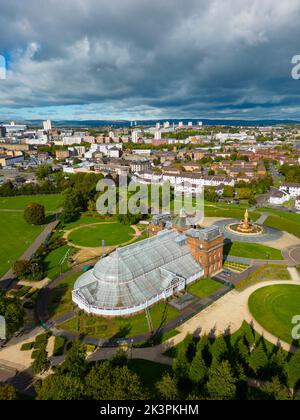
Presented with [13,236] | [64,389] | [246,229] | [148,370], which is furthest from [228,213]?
[64,389]

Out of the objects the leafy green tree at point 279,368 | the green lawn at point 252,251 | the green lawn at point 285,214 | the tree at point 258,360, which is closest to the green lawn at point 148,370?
the tree at point 258,360

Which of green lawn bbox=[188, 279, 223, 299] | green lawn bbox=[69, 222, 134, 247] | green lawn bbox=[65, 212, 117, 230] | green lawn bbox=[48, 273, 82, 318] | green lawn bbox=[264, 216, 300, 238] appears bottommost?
green lawn bbox=[48, 273, 82, 318]

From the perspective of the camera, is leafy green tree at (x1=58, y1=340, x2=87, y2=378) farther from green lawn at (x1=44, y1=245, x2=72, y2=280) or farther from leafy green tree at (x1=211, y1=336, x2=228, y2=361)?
green lawn at (x1=44, y1=245, x2=72, y2=280)

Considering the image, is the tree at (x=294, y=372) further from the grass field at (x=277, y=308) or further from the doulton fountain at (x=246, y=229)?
the doulton fountain at (x=246, y=229)

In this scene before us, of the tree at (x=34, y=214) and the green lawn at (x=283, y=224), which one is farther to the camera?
the tree at (x=34, y=214)

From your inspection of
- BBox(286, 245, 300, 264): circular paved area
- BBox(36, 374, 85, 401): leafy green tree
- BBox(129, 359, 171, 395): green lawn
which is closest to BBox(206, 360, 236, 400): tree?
BBox(129, 359, 171, 395): green lawn

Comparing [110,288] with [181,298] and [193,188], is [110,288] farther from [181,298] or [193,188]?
[193,188]
